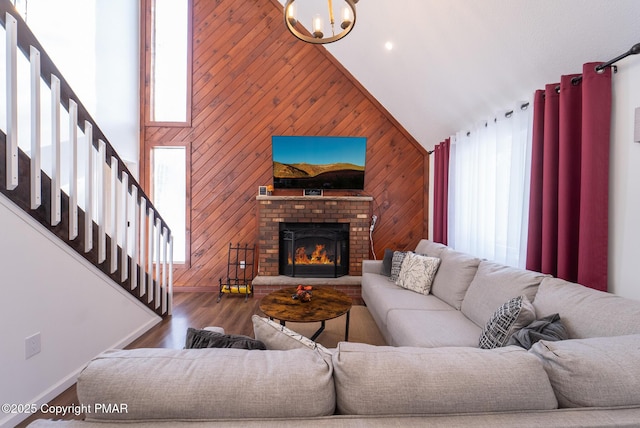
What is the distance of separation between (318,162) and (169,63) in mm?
2768

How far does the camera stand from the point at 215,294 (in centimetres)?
404

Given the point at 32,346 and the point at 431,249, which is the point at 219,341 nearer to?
the point at 32,346

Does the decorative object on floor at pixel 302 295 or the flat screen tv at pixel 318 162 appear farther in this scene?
the flat screen tv at pixel 318 162

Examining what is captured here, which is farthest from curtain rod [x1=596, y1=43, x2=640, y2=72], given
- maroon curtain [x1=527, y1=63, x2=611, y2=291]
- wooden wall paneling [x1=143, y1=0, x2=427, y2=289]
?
wooden wall paneling [x1=143, y1=0, x2=427, y2=289]

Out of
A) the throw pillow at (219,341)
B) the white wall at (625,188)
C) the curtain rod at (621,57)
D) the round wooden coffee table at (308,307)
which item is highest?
the curtain rod at (621,57)

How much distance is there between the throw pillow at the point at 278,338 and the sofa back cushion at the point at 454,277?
72.6 inches

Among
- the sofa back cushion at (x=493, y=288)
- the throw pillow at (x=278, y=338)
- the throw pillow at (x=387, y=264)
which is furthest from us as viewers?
the throw pillow at (x=387, y=264)

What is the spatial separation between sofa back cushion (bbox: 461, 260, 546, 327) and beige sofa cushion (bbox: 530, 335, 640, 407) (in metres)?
1.01

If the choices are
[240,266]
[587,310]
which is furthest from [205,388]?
[240,266]

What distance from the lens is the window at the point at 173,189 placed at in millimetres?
4207

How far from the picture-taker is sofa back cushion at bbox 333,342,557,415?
771 mm

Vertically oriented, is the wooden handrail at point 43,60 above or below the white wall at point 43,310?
above

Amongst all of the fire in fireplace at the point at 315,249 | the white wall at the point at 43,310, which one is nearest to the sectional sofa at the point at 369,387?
the white wall at the point at 43,310

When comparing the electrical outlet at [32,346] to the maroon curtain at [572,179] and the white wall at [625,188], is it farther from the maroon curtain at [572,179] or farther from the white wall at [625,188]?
the white wall at [625,188]
